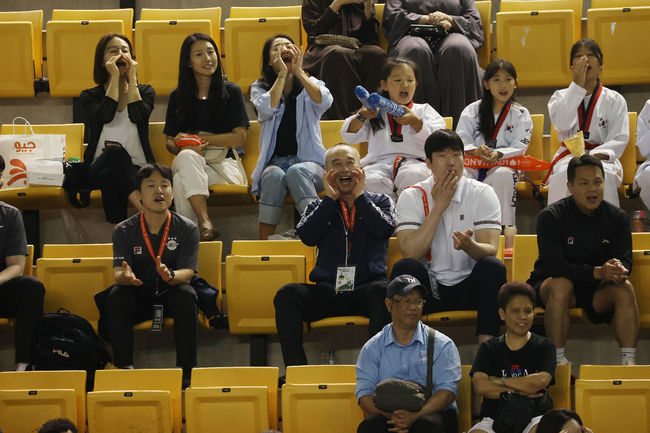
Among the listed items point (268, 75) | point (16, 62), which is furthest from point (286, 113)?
point (16, 62)

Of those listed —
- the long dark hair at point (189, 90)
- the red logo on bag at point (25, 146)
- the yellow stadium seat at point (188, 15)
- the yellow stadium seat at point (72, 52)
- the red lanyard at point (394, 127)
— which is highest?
the yellow stadium seat at point (188, 15)

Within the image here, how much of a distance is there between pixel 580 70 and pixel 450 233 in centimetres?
143

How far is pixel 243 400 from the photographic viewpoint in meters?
3.99

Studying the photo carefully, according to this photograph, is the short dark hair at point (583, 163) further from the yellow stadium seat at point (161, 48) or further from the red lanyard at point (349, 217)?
the yellow stadium seat at point (161, 48)

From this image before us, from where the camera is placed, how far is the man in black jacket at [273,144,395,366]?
4375 mm

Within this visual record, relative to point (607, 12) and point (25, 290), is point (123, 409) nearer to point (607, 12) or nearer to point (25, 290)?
point (25, 290)

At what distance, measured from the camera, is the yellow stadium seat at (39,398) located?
405 centimetres

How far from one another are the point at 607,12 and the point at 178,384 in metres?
3.54

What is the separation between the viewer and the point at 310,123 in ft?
17.8

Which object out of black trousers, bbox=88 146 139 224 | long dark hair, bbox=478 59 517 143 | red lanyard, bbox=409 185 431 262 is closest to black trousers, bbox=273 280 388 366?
red lanyard, bbox=409 185 431 262

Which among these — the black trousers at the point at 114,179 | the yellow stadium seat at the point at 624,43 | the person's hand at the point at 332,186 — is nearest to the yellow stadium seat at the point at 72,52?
the black trousers at the point at 114,179

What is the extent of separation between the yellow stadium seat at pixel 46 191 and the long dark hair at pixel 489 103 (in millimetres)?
2191

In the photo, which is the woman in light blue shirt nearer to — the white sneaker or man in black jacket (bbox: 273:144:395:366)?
the white sneaker

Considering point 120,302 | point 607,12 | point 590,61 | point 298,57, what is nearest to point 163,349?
point 120,302
